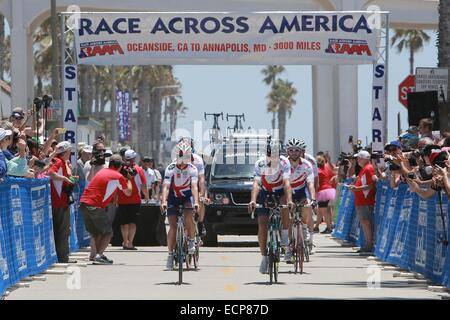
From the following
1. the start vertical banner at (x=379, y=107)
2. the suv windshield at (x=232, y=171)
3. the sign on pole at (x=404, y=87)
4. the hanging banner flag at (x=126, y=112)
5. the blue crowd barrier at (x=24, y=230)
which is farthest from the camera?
the hanging banner flag at (x=126, y=112)

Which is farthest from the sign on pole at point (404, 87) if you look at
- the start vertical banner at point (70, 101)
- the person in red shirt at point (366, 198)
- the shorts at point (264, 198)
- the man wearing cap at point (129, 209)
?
the shorts at point (264, 198)

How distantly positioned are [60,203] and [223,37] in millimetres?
7690

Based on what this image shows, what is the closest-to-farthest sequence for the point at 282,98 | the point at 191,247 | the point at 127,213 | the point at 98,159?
the point at 191,247 < the point at 98,159 < the point at 127,213 < the point at 282,98

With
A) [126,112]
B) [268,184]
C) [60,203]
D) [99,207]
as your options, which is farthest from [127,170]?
[126,112]

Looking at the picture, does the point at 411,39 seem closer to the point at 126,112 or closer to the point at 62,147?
the point at 126,112

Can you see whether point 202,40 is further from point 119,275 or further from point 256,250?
point 119,275

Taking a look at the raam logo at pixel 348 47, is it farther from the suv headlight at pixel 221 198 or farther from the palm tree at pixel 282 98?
the palm tree at pixel 282 98

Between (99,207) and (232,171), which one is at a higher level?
(232,171)

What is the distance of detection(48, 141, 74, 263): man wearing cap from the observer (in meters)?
22.5

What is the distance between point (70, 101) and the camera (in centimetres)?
2794

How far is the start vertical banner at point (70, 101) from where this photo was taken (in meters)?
27.7

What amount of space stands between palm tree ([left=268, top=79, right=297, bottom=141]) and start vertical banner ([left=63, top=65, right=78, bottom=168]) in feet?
406

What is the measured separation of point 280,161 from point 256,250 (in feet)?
26.3

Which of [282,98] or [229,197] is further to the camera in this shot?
[282,98]
